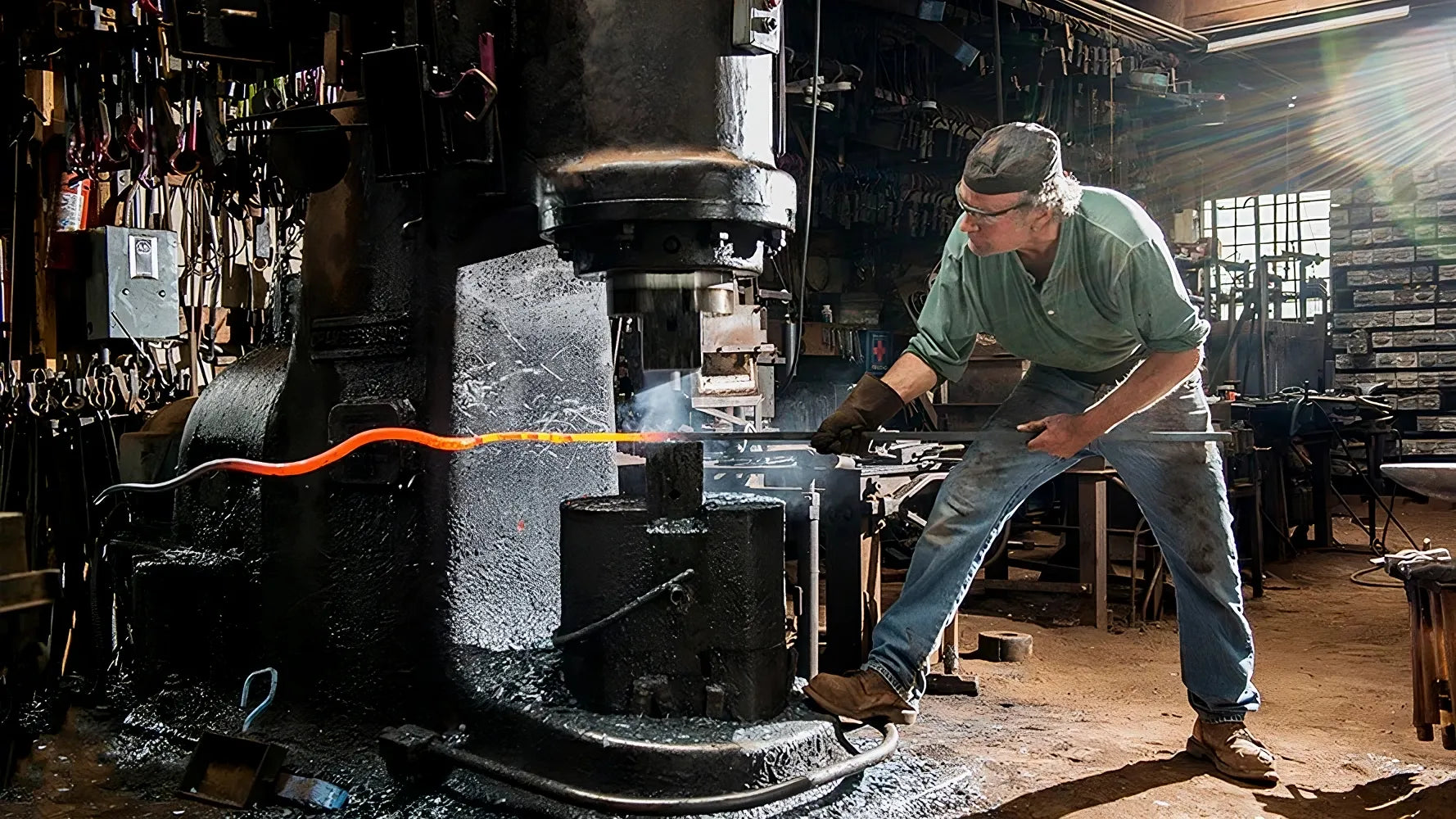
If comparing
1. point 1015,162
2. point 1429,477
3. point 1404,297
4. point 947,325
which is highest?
point 1404,297

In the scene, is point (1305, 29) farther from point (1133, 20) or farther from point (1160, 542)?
point (1160, 542)

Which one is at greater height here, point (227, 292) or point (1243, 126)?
point (1243, 126)

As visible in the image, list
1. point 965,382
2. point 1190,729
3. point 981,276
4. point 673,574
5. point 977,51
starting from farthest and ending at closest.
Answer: point 977,51 < point 965,382 < point 1190,729 < point 981,276 < point 673,574

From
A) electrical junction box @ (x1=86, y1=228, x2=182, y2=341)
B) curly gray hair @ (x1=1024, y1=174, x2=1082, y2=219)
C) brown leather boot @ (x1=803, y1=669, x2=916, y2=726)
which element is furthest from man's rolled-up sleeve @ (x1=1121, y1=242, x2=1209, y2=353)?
electrical junction box @ (x1=86, y1=228, x2=182, y2=341)

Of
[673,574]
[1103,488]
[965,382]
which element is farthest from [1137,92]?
[673,574]

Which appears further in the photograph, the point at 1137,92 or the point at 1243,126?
the point at 1243,126

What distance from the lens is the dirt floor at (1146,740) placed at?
2.37m

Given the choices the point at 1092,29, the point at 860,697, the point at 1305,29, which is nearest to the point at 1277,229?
the point at 1305,29

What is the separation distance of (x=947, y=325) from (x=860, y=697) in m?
0.91

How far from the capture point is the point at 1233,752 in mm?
2645

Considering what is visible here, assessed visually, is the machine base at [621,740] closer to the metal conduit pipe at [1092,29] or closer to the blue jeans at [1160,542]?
the blue jeans at [1160,542]

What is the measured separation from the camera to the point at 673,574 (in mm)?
2018

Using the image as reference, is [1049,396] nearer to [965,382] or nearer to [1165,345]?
[1165,345]

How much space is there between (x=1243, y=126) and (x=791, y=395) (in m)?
7.05
